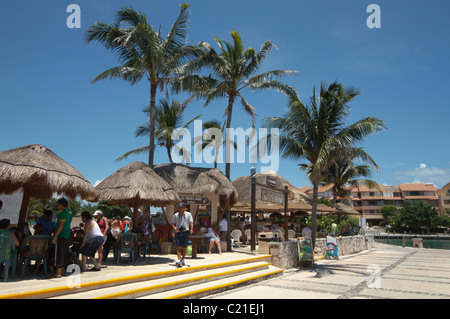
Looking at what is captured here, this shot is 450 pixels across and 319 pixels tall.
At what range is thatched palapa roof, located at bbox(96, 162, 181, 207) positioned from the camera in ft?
28.5

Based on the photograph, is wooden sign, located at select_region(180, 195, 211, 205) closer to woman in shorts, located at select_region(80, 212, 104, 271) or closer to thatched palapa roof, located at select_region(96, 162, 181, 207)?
thatched palapa roof, located at select_region(96, 162, 181, 207)

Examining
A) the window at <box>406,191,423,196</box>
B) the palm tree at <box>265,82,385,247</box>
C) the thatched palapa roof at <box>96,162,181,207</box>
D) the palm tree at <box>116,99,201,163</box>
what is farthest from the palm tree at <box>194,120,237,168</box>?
the window at <box>406,191,423,196</box>

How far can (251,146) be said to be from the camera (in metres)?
15.3

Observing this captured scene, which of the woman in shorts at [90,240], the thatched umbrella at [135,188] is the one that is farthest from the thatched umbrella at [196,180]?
the woman in shorts at [90,240]

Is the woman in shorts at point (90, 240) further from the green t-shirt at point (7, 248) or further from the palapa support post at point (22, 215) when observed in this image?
the green t-shirt at point (7, 248)

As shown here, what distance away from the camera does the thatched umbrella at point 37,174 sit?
20.5 feet

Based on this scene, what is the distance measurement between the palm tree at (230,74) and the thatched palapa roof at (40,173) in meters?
8.17

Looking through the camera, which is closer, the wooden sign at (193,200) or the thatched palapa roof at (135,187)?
the thatched palapa roof at (135,187)

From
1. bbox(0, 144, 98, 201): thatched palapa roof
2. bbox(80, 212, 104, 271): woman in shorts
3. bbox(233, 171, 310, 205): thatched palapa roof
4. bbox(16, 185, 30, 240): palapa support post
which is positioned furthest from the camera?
bbox(233, 171, 310, 205): thatched palapa roof

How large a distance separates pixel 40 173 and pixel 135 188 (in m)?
2.74

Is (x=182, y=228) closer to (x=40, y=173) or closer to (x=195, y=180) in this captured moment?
(x=40, y=173)

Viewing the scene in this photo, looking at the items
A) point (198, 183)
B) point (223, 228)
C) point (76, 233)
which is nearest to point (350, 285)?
point (223, 228)

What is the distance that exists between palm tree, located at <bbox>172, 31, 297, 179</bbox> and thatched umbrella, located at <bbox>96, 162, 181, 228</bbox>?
596 centimetres
